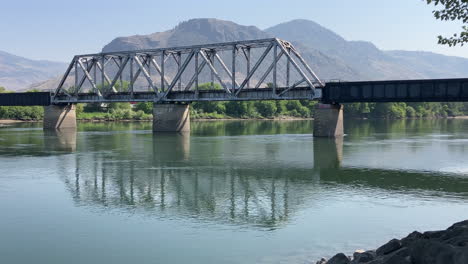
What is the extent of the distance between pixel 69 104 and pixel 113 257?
11882 centimetres

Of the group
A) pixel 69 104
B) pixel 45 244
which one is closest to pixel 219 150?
pixel 45 244

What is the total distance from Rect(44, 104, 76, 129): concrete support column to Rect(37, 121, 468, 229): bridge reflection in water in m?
71.4

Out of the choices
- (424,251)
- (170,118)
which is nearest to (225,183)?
(424,251)

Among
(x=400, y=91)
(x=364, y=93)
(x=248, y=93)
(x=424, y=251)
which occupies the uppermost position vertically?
(x=248, y=93)

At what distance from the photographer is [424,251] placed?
14.9 metres

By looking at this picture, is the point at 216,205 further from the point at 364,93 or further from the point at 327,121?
the point at 364,93

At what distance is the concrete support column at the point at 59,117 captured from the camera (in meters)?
128

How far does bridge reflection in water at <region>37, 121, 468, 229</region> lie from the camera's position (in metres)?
29.6

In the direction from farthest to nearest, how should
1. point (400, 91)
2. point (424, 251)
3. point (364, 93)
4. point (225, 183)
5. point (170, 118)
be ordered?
point (170, 118) < point (364, 93) < point (400, 91) < point (225, 183) < point (424, 251)

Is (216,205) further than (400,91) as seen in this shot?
No

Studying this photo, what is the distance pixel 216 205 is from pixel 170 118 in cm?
7789

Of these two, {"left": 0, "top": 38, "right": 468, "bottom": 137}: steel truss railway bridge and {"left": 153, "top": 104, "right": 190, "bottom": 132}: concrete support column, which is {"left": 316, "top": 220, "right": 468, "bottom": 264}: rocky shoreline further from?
{"left": 153, "top": 104, "right": 190, "bottom": 132}: concrete support column

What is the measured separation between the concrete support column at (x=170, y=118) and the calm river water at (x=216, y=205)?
4886cm

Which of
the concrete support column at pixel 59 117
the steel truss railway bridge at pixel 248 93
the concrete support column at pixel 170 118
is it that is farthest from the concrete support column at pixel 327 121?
the concrete support column at pixel 59 117
